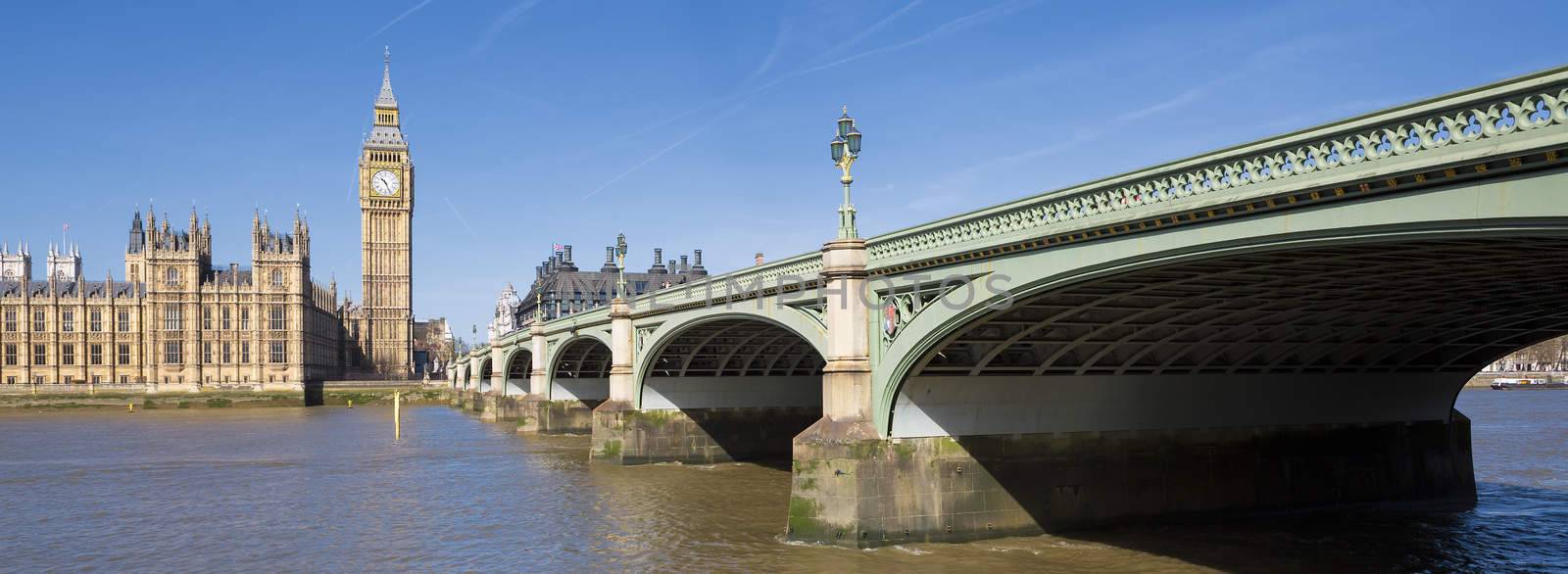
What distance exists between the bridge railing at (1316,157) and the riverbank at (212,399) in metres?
95.0

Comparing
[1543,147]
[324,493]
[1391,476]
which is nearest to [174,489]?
[324,493]

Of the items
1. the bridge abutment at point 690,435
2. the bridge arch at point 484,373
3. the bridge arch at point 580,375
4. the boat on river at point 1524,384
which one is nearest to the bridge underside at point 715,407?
the bridge abutment at point 690,435

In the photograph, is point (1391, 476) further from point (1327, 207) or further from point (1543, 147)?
point (1543, 147)

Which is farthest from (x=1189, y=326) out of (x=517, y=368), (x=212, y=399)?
(x=212, y=399)

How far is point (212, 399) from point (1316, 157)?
111 meters

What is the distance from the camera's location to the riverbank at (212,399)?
339ft

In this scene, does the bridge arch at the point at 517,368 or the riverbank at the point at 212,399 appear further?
the riverbank at the point at 212,399

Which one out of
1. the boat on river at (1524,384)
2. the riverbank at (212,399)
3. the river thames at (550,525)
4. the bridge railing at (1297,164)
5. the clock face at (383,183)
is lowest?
the boat on river at (1524,384)

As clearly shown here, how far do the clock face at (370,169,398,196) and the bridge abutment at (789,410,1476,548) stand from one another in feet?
466

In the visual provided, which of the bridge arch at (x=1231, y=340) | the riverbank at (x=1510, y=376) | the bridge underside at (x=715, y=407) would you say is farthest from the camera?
the riverbank at (x=1510, y=376)

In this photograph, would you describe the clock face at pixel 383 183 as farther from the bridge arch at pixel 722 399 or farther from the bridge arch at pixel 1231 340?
the bridge arch at pixel 1231 340

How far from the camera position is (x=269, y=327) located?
124 m

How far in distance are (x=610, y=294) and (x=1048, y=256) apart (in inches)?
4667

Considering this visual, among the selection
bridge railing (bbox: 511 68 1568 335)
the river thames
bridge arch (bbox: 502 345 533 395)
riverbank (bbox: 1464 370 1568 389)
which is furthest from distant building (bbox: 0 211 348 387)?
riverbank (bbox: 1464 370 1568 389)
